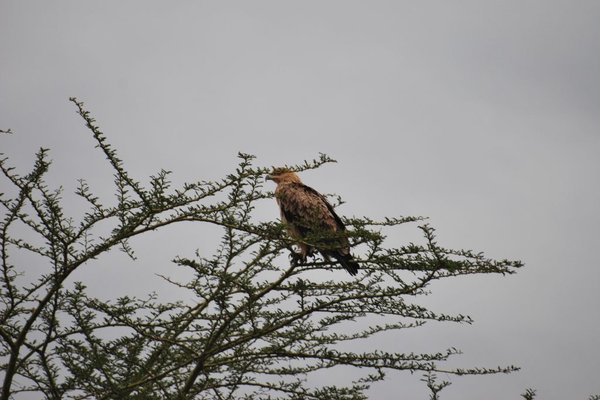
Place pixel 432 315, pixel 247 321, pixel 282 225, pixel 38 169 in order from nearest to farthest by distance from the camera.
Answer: pixel 38 169 → pixel 282 225 → pixel 432 315 → pixel 247 321

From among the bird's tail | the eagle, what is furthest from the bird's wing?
the bird's tail

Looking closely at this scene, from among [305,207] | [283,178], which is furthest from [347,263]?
[283,178]

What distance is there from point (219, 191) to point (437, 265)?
1.70 m

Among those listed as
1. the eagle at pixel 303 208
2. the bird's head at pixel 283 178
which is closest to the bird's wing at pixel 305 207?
the eagle at pixel 303 208

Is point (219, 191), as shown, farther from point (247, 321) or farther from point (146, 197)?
point (247, 321)

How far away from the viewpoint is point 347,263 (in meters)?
5.88

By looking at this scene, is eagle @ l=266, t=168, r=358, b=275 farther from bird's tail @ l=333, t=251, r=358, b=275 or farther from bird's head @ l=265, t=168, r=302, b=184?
bird's tail @ l=333, t=251, r=358, b=275

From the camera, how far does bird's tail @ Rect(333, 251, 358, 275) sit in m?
5.80

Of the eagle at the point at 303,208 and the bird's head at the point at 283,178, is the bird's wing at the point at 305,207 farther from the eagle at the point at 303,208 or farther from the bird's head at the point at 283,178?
the bird's head at the point at 283,178

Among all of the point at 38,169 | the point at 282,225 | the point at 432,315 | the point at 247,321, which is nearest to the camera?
the point at 38,169

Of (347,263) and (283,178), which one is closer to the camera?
(347,263)

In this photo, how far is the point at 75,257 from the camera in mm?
4789

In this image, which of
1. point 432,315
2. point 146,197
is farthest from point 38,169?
point 432,315

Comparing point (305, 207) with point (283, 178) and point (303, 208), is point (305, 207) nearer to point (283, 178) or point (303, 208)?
point (303, 208)
